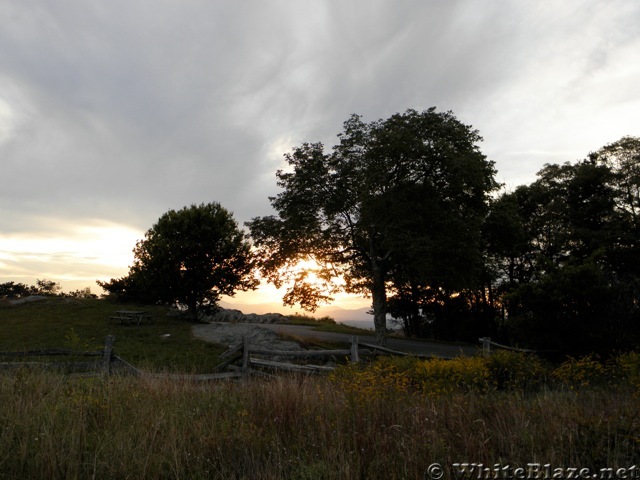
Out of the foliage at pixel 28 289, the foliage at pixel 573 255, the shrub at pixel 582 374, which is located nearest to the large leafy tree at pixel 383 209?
the foliage at pixel 573 255

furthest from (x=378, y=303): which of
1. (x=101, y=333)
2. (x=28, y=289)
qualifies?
(x=28, y=289)

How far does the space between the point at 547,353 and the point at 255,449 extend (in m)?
16.9

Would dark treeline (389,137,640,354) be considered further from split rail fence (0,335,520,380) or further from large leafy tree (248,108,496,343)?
split rail fence (0,335,520,380)

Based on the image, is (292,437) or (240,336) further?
(240,336)

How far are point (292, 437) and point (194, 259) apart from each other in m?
24.5

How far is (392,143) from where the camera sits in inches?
816

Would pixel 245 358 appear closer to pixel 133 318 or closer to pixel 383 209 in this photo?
pixel 383 209

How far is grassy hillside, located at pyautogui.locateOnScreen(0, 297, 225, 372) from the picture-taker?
16969 millimetres

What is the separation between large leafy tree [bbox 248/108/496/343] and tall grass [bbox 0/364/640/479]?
45.9 feet

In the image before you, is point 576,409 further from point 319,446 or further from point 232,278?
point 232,278

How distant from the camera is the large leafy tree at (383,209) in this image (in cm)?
2055

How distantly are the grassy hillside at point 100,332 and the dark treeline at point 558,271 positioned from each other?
13.8m

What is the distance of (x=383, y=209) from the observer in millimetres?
21078

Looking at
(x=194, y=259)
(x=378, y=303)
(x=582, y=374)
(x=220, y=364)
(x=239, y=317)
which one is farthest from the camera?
(x=239, y=317)
